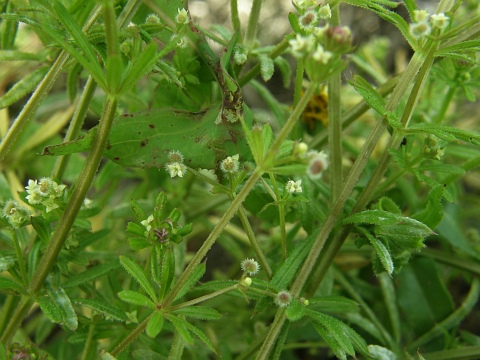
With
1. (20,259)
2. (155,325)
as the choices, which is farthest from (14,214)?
(155,325)

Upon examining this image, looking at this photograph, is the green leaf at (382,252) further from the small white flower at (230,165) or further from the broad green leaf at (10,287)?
the broad green leaf at (10,287)

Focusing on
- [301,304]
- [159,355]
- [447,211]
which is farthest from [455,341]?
[159,355]

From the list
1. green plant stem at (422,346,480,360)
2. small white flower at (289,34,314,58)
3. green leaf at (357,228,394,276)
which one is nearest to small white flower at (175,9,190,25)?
small white flower at (289,34,314,58)

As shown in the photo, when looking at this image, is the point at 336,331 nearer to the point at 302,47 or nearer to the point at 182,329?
the point at 182,329

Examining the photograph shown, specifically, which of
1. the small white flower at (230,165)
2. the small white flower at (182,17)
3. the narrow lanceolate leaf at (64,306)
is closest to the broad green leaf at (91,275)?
the narrow lanceolate leaf at (64,306)

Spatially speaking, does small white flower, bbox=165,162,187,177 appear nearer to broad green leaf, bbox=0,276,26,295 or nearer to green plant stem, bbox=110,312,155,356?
green plant stem, bbox=110,312,155,356

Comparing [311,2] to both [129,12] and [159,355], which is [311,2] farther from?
[159,355]
